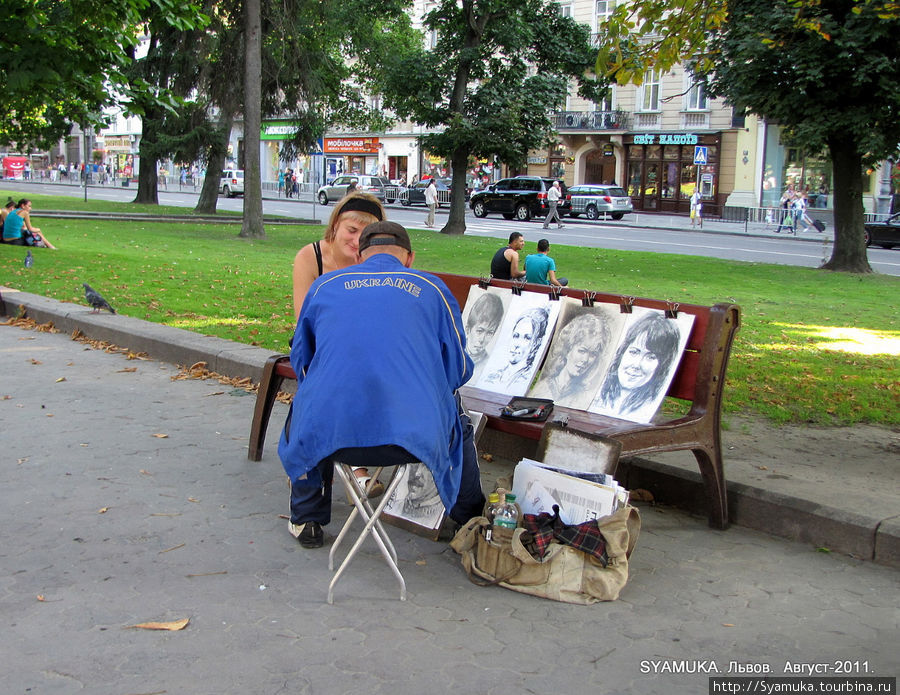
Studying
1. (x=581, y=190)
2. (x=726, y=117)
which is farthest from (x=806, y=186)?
(x=581, y=190)

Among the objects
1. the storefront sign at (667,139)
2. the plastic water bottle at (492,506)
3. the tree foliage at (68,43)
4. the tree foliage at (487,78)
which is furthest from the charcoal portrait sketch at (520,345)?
the storefront sign at (667,139)

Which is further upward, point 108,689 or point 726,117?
point 726,117

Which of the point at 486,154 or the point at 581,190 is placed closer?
the point at 486,154

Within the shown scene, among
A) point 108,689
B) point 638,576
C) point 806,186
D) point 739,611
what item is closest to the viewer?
point 108,689

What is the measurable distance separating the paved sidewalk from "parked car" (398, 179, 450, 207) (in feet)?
147

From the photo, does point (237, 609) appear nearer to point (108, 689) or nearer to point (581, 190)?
point (108, 689)

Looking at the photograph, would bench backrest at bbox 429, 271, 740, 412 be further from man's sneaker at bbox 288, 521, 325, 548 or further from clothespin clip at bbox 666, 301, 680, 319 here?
man's sneaker at bbox 288, 521, 325, 548

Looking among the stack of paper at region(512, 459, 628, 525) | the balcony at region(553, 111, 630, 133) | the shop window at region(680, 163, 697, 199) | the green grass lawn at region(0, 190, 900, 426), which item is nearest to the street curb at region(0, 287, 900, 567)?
the stack of paper at region(512, 459, 628, 525)

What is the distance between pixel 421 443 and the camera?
3.50 meters

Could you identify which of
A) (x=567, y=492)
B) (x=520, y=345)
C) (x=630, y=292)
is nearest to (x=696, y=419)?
(x=567, y=492)

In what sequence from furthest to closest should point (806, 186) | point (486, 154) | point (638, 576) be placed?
point (806, 186) < point (486, 154) < point (638, 576)

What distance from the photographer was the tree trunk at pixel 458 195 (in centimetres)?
2927

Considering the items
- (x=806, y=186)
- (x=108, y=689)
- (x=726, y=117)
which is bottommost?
(x=108, y=689)

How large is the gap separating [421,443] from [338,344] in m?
0.48
